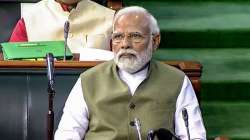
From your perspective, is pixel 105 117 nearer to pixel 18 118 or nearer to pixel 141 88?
pixel 141 88

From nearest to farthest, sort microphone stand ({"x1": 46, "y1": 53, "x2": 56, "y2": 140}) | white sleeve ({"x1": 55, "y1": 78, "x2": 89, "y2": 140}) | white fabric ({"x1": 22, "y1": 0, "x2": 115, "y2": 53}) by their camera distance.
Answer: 1. microphone stand ({"x1": 46, "y1": 53, "x2": 56, "y2": 140})
2. white sleeve ({"x1": 55, "y1": 78, "x2": 89, "y2": 140})
3. white fabric ({"x1": 22, "y1": 0, "x2": 115, "y2": 53})

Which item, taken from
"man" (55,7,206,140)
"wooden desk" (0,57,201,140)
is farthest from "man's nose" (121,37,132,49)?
"wooden desk" (0,57,201,140)

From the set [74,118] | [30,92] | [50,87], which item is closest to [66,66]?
[30,92]

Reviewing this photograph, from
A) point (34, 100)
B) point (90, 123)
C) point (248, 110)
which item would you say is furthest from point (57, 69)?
point (248, 110)

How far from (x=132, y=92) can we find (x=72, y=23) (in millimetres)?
1312

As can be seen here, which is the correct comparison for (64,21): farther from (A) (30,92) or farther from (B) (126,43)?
(B) (126,43)

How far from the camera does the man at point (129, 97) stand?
3902 millimetres

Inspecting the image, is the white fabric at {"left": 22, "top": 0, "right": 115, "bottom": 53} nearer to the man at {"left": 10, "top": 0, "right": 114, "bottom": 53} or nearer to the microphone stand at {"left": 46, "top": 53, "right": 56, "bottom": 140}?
the man at {"left": 10, "top": 0, "right": 114, "bottom": 53}

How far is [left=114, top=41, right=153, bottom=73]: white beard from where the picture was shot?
393cm

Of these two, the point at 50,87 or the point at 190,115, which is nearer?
the point at 50,87

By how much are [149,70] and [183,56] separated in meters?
1.78

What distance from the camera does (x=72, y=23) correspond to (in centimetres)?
520

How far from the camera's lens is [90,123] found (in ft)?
12.9

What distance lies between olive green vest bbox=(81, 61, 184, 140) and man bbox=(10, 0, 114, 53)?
1093 mm
